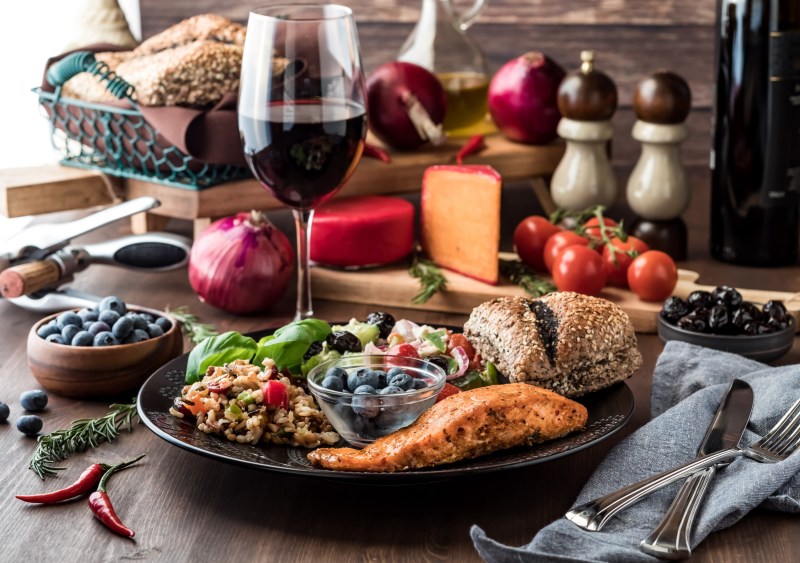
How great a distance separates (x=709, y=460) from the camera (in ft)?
3.13

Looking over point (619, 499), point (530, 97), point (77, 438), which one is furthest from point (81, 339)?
point (530, 97)

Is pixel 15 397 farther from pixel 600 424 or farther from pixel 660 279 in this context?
pixel 660 279

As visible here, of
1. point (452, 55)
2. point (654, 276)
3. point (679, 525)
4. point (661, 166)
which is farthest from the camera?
point (452, 55)

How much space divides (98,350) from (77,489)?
235 mm

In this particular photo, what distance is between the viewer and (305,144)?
1.27 meters

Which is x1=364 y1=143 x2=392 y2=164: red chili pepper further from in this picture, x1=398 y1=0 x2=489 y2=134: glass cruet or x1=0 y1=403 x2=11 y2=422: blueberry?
x1=0 y1=403 x2=11 y2=422: blueberry

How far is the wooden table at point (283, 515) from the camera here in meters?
0.87

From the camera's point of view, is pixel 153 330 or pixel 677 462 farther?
pixel 153 330

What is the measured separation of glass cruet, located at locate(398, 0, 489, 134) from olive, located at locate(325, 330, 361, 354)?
983mm

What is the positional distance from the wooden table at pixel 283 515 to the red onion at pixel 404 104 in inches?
36.7

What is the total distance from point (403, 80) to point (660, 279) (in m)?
0.65

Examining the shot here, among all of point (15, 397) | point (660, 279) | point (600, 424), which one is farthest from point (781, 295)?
point (15, 397)

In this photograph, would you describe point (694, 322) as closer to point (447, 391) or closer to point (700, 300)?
point (700, 300)

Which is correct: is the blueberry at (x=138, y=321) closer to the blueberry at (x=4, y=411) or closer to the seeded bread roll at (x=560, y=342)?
the blueberry at (x=4, y=411)
